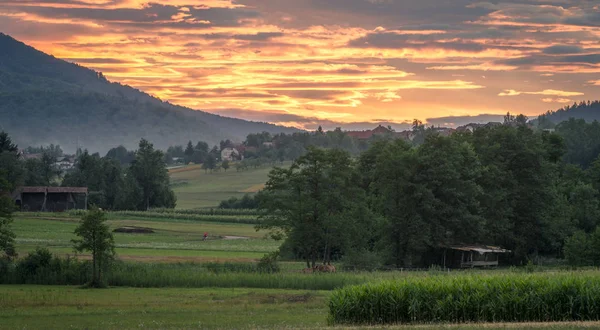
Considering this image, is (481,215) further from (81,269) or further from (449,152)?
(81,269)

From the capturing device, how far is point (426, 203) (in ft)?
270

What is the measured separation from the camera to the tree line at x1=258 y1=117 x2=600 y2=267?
253 ft

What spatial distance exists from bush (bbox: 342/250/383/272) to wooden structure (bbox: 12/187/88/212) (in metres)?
80.7

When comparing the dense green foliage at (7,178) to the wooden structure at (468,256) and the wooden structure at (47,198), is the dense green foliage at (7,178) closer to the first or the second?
the wooden structure at (47,198)

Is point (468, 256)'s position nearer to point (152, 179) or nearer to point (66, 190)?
point (66, 190)

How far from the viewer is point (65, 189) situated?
5723 inches

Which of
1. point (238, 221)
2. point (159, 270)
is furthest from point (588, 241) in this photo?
point (238, 221)

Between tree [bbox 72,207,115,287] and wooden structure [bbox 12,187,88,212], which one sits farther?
wooden structure [bbox 12,187,88,212]

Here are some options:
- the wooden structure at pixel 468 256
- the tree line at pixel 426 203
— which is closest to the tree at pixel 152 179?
the tree line at pixel 426 203

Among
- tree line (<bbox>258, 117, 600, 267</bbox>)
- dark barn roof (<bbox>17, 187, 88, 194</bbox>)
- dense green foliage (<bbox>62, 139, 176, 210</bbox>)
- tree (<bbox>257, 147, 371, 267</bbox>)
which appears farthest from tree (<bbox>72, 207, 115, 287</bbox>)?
dense green foliage (<bbox>62, 139, 176, 210</bbox>)

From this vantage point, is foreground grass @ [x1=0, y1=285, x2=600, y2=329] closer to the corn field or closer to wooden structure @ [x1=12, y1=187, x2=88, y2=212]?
the corn field

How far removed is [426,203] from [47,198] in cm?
8360

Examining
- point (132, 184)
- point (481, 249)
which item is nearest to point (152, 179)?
point (132, 184)

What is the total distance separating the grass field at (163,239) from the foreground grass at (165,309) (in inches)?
846
